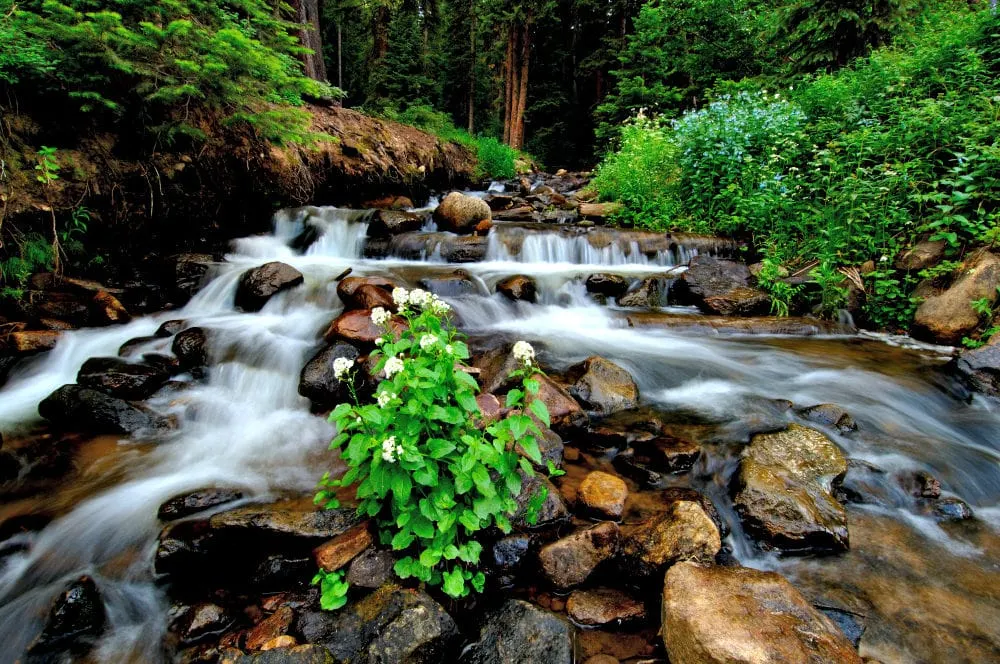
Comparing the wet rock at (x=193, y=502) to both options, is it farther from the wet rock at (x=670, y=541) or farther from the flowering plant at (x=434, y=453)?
the wet rock at (x=670, y=541)

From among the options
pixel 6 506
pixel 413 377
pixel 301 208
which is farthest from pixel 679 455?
pixel 301 208

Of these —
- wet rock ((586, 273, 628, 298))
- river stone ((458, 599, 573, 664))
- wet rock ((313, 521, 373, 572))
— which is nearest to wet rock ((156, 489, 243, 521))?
wet rock ((313, 521, 373, 572))

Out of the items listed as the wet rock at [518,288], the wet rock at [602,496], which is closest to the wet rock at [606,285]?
the wet rock at [518,288]

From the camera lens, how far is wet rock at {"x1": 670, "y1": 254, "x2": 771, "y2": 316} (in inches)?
281

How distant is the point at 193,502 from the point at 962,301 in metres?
8.37

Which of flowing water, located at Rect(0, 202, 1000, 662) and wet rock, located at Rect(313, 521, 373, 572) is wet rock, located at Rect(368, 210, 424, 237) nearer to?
flowing water, located at Rect(0, 202, 1000, 662)

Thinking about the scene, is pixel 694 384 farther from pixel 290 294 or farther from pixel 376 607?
pixel 290 294

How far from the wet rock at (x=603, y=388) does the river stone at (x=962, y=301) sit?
4284 millimetres

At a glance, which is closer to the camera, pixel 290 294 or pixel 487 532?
pixel 487 532

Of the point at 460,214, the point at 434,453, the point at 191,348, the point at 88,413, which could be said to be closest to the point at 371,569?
the point at 434,453

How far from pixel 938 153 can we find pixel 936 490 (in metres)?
6.06

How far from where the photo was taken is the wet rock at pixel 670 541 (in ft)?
8.68

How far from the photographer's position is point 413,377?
2207 millimetres

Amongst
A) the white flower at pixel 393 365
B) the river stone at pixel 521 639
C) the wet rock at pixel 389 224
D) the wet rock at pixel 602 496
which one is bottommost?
the river stone at pixel 521 639
